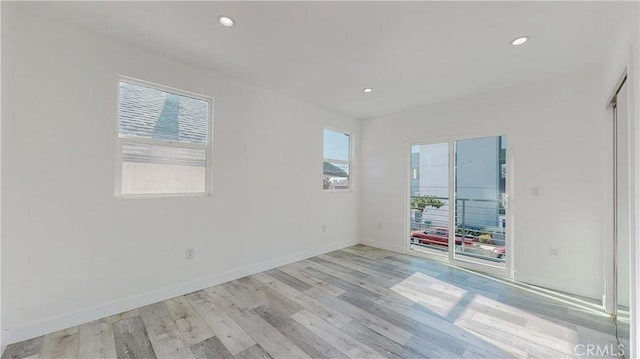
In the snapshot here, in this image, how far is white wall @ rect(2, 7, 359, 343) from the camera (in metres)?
1.93

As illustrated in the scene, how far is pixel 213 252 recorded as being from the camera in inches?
118

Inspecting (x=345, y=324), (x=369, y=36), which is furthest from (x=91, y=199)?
(x=369, y=36)

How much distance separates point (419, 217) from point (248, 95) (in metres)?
3.34

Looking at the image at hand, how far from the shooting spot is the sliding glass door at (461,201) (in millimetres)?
3459

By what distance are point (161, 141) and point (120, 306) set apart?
1.62 m

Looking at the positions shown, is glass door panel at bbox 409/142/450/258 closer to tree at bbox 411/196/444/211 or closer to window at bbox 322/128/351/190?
tree at bbox 411/196/444/211

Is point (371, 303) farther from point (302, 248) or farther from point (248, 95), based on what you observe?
point (248, 95)

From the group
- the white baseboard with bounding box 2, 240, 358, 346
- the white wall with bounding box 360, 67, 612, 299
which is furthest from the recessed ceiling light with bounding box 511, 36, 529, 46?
the white baseboard with bounding box 2, 240, 358, 346

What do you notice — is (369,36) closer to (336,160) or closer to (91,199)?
(336,160)

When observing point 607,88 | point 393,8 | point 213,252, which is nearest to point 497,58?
point 607,88

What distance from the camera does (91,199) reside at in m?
2.22

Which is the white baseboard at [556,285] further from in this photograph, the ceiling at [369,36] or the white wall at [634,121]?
the ceiling at [369,36]

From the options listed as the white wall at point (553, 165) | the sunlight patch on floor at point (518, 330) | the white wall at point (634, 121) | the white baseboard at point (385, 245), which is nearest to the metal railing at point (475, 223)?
the white wall at point (553, 165)

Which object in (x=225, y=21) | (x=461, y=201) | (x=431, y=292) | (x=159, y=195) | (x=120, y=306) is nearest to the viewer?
(x=225, y=21)
